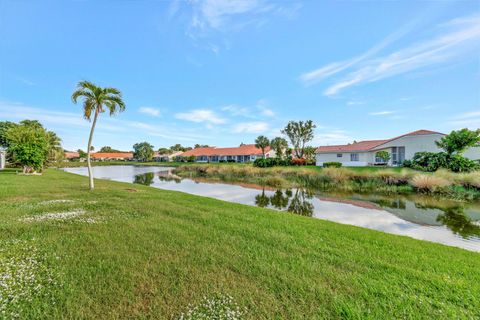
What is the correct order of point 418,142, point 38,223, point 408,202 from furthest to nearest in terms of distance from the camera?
point 418,142
point 408,202
point 38,223

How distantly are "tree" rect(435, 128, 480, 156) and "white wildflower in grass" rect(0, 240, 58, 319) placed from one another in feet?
96.1

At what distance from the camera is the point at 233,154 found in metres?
58.8

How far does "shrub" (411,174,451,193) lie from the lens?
14955 millimetres

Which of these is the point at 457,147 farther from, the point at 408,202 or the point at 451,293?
the point at 451,293

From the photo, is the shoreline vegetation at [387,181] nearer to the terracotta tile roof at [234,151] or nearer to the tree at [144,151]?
the terracotta tile roof at [234,151]

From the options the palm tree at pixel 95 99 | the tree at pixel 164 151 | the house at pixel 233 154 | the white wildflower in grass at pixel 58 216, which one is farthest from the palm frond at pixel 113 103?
the tree at pixel 164 151

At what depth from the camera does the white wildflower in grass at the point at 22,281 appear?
8.52ft

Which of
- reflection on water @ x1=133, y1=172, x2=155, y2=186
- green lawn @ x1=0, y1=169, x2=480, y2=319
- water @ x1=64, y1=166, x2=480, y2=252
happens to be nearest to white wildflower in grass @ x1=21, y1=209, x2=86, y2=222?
green lawn @ x1=0, y1=169, x2=480, y2=319

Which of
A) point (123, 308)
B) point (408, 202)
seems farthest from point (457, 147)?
point (123, 308)

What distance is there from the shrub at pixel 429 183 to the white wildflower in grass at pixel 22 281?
20.1m

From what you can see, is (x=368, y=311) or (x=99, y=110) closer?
(x=368, y=311)

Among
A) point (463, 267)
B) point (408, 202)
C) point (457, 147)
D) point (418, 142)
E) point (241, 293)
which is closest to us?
point (241, 293)

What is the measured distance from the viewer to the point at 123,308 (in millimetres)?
2684

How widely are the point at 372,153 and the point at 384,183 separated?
15.8 metres
